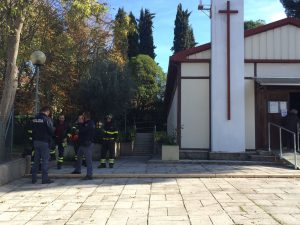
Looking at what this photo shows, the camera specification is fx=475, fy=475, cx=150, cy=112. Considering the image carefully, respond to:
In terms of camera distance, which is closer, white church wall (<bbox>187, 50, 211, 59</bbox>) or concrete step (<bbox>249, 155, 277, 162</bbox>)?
concrete step (<bbox>249, 155, 277, 162</bbox>)

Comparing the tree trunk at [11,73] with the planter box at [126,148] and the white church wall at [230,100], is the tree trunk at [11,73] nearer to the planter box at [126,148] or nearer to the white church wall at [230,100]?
the white church wall at [230,100]

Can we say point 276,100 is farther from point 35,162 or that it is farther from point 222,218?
point 222,218

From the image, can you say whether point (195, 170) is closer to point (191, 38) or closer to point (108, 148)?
point (108, 148)

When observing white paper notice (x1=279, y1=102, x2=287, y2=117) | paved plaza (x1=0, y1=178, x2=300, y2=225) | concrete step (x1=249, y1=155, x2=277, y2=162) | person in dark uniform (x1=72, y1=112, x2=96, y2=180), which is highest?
white paper notice (x1=279, y1=102, x2=287, y2=117)

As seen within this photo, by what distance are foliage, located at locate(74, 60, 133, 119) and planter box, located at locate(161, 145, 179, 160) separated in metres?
7.54

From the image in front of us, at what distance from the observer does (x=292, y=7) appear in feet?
137

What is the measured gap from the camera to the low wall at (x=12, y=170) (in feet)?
37.0

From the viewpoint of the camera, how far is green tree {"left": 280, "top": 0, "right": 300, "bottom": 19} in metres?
41.4

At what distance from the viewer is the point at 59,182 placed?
11.7 m

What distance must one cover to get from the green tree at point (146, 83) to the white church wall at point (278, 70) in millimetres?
24242

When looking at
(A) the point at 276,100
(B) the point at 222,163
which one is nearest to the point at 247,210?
(B) the point at 222,163

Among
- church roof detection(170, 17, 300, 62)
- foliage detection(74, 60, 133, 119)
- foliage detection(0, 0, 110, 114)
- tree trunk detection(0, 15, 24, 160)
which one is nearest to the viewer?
tree trunk detection(0, 15, 24, 160)

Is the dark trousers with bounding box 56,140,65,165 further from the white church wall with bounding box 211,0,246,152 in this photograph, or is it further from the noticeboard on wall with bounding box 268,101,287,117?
the noticeboard on wall with bounding box 268,101,287,117

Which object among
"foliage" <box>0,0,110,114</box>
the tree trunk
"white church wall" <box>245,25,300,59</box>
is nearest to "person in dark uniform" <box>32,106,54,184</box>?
the tree trunk
